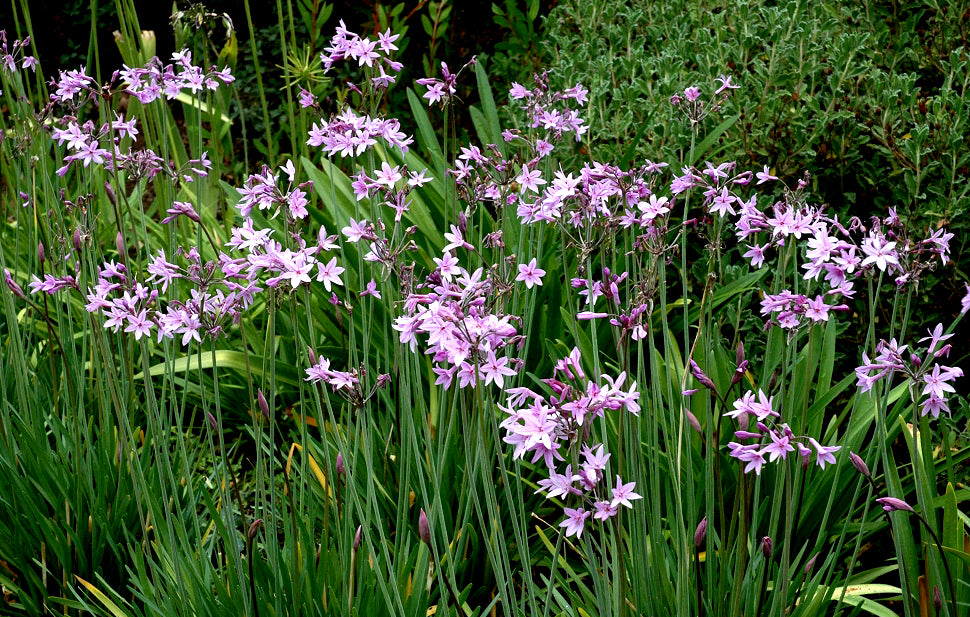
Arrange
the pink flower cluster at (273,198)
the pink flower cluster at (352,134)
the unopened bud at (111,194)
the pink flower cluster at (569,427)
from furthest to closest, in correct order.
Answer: the unopened bud at (111,194) → the pink flower cluster at (352,134) → the pink flower cluster at (273,198) → the pink flower cluster at (569,427)

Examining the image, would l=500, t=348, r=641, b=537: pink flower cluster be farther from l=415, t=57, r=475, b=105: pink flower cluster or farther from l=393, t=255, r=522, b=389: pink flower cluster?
l=415, t=57, r=475, b=105: pink flower cluster

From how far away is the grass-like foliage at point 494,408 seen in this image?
161 centimetres

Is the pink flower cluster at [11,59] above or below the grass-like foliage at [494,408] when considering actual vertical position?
above

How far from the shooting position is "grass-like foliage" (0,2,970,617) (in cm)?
161

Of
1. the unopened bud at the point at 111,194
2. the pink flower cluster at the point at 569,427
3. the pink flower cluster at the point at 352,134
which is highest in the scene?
the pink flower cluster at the point at 352,134

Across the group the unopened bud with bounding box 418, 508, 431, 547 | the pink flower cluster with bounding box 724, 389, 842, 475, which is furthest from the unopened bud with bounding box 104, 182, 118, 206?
the pink flower cluster with bounding box 724, 389, 842, 475

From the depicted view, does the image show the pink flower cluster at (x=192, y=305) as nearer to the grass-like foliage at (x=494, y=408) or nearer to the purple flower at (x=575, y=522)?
the grass-like foliage at (x=494, y=408)

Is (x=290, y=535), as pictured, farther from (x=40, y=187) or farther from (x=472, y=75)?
(x=472, y=75)

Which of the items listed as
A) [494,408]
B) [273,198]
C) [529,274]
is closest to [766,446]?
[494,408]

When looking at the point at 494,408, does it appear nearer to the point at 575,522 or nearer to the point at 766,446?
the point at 575,522

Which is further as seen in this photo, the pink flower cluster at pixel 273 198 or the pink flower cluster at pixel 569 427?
the pink flower cluster at pixel 273 198

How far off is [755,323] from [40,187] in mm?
3117

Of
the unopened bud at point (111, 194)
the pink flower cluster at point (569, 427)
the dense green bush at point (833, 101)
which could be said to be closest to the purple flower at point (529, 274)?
the pink flower cluster at point (569, 427)

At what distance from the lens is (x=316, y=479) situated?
2598 millimetres
